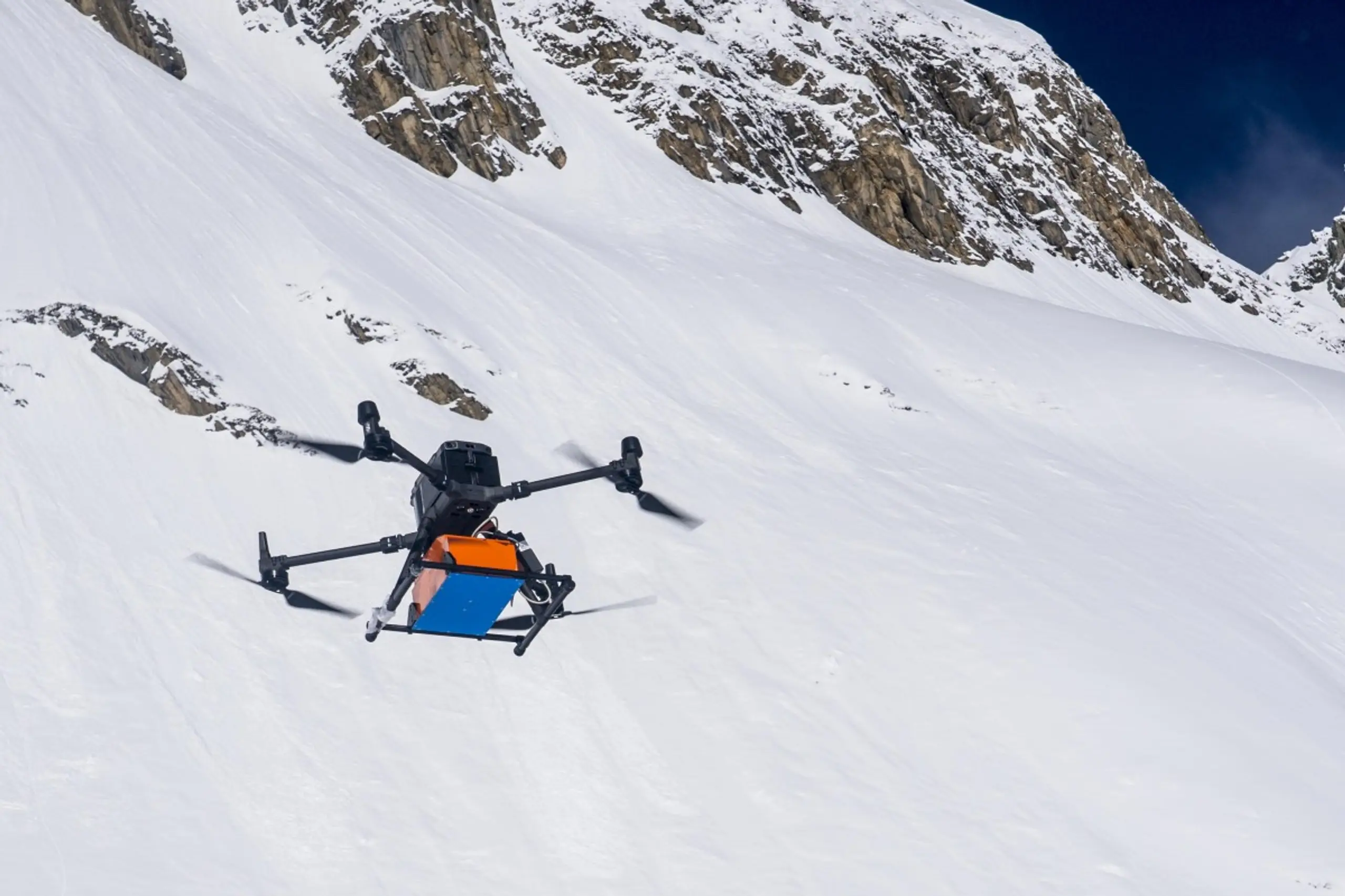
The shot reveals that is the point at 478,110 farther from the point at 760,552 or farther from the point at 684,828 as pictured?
the point at 684,828

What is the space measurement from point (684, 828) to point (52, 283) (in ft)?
46.7

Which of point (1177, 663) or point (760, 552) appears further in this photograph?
point (760, 552)

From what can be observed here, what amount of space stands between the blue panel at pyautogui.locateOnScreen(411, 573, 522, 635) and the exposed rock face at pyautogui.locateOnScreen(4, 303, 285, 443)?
1106cm

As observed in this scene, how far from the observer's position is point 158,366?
24.1 m

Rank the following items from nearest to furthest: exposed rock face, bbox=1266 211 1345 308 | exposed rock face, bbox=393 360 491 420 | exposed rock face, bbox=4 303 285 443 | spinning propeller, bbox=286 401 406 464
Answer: spinning propeller, bbox=286 401 406 464, exposed rock face, bbox=4 303 285 443, exposed rock face, bbox=393 360 491 420, exposed rock face, bbox=1266 211 1345 308

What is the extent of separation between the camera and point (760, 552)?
78.8 ft

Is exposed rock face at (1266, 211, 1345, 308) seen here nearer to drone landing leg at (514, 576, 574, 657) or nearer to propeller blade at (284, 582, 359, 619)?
drone landing leg at (514, 576, 574, 657)

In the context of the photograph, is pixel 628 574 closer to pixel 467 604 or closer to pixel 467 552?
pixel 467 604

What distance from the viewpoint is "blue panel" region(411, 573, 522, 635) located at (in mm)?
12875

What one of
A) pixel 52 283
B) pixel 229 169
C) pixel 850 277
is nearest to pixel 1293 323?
pixel 850 277

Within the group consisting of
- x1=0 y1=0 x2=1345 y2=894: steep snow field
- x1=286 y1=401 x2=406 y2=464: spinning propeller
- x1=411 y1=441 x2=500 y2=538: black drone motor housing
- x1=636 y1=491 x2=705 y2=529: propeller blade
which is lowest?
x1=0 y1=0 x2=1345 y2=894: steep snow field

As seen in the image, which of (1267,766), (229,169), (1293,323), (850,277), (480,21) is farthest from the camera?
(1293,323)

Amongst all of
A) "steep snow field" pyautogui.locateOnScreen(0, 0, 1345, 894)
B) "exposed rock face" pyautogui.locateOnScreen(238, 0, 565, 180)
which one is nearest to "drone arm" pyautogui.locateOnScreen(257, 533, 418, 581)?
"steep snow field" pyautogui.locateOnScreen(0, 0, 1345, 894)

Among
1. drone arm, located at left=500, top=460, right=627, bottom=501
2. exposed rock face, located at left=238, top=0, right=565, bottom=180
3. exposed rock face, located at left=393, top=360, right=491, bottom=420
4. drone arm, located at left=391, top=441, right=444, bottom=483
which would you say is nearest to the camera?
drone arm, located at left=391, top=441, right=444, bottom=483
